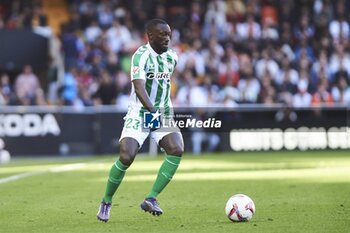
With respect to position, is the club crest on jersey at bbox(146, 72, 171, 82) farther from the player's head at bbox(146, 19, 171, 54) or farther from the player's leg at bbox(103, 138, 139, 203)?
the player's leg at bbox(103, 138, 139, 203)

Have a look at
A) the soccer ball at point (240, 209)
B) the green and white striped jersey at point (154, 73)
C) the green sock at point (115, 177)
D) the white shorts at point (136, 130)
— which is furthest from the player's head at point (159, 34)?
the soccer ball at point (240, 209)

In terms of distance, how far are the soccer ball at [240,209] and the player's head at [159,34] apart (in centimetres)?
198

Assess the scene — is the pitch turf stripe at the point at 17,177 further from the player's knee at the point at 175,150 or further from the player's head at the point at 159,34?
the player's head at the point at 159,34

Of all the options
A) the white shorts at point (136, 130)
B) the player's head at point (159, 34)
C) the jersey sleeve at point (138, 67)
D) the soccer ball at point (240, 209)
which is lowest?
the soccer ball at point (240, 209)

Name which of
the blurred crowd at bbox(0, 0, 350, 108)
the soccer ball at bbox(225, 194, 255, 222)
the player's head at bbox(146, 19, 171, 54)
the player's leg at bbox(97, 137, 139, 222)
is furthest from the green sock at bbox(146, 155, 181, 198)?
the blurred crowd at bbox(0, 0, 350, 108)

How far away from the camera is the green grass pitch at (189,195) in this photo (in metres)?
9.45

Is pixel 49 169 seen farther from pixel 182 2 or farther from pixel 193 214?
pixel 182 2

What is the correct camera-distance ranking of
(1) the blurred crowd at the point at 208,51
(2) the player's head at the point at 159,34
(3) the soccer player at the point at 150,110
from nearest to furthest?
1. (3) the soccer player at the point at 150,110
2. (2) the player's head at the point at 159,34
3. (1) the blurred crowd at the point at 208,51

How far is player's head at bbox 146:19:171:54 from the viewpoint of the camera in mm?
9977

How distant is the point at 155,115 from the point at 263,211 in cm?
186

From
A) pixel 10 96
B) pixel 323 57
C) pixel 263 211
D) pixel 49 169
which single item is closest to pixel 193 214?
pixel 263 211

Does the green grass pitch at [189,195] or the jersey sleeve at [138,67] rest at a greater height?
the jersey sleeve at [138,67]

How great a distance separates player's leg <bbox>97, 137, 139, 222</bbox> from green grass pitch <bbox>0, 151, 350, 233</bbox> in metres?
0.16

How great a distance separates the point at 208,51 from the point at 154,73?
1577 centimetres
